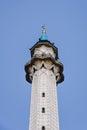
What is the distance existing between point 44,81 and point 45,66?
3.66 meters

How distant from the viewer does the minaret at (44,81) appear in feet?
143

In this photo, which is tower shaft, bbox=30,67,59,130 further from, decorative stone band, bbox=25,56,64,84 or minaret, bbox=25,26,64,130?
decorative stone band, bbox=25,56,64,84

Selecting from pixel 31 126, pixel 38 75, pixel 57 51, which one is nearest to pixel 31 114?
pixel 31 126

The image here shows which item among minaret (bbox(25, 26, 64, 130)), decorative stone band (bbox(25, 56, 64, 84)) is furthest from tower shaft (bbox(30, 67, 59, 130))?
decorative stone band (bbox(25, 56, 64, 84))

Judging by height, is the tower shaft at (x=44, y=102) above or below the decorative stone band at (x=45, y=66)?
below

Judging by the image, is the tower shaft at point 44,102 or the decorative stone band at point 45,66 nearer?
the tower shaft at point 44,102

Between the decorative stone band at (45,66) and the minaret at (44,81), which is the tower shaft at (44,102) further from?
the decorative stone band at (45,66)

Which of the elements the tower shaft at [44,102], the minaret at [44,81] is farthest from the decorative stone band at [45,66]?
the tower shaft at [44,102]

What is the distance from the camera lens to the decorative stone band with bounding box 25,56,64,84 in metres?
52.5

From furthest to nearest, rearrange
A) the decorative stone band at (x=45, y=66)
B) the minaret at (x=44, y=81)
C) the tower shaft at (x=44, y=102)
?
the decorative stone band at (x=45, y=66), the minaret at (x=44, y=81), the tower shaft at (x=44, y=102)

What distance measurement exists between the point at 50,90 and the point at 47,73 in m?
3.70

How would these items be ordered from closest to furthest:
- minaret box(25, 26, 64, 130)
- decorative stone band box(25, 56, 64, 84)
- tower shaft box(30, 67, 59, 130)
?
tower shaft box(30, 67, 59, 130), minaret box(25, 26, 64, 130), decorative stone band box(25, 56, 64, 84)

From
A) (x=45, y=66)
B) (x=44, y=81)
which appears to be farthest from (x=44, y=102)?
(x=45, y=66)

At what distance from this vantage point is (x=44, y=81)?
49.2m
